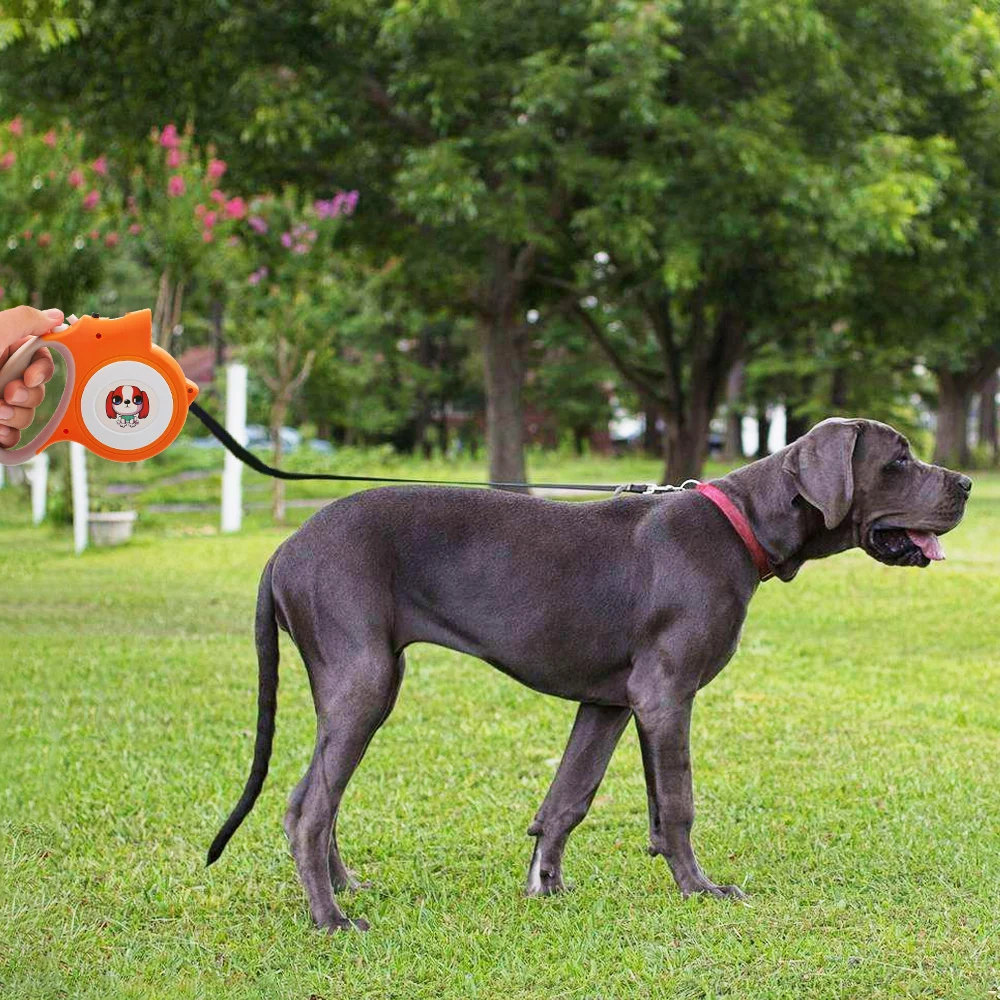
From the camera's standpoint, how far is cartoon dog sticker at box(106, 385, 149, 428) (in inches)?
161

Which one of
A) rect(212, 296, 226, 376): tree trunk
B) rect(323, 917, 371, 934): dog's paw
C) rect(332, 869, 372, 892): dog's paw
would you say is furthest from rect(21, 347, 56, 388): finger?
rect(212, 296, 226, 376): tree trunk

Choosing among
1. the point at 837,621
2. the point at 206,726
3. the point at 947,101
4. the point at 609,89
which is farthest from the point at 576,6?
the point at 206,726

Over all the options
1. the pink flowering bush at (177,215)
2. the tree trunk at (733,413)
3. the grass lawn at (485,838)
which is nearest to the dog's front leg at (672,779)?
the grass lawn at (485,838)

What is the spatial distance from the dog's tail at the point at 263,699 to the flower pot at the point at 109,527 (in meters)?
12.1

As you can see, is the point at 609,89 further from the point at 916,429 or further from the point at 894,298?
the point at 916,429

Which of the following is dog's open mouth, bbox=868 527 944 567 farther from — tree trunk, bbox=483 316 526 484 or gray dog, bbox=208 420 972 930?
tree trunk, bbox=483 316 526 484

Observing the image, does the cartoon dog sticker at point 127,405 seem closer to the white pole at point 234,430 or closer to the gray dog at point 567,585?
the gray dog at point 567,585

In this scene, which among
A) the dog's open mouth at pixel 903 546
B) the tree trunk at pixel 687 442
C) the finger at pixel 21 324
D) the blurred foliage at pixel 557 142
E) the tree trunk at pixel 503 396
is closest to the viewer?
the finger at pixel 21 324

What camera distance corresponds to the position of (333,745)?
4312 mm

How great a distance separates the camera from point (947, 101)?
21.2 meters

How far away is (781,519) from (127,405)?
6.47ft

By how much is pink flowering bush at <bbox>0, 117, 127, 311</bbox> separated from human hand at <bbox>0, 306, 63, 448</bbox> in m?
14.4

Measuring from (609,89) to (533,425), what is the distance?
3044 centimetres

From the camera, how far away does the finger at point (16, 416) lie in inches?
155
